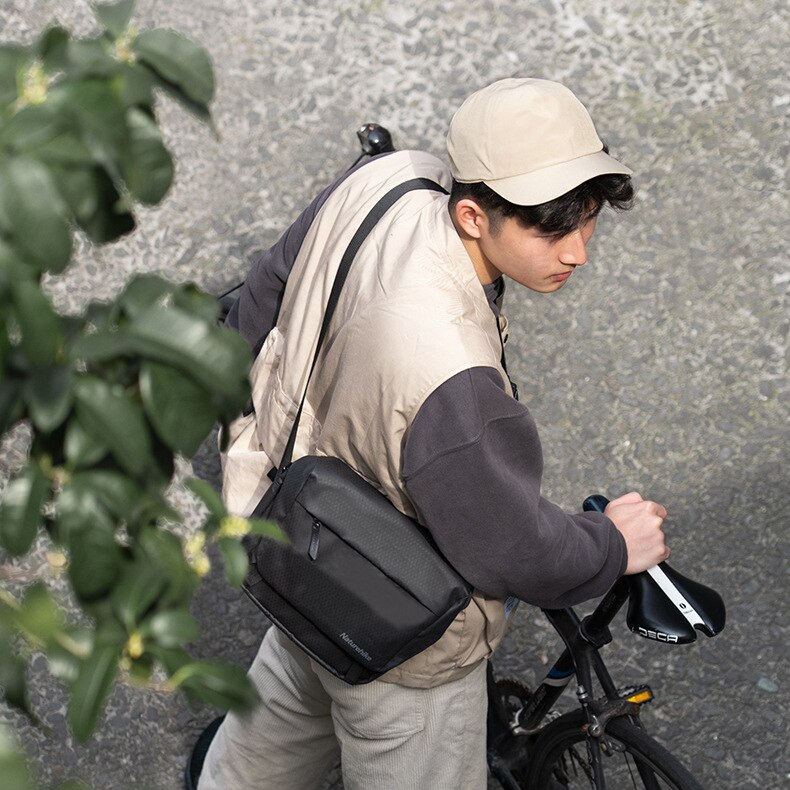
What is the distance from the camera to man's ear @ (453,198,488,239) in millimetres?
2021

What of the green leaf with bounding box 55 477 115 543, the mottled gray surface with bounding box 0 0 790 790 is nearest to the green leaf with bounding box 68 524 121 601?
the green leaf with bounding box 55 477 115 543

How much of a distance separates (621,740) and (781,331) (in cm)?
155

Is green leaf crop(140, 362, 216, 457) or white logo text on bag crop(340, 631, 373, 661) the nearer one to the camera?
green leaf crop(140, 362, 216, 457)

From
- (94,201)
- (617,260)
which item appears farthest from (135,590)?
(617,260)

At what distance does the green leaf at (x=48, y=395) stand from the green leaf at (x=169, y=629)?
0.16 metres

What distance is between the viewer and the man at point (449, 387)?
1.91 meters

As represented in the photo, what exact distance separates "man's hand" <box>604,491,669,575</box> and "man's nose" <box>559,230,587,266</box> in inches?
19.4

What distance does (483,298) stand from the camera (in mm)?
2051

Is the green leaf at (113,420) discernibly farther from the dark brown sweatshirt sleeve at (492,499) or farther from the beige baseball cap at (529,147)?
the beige baseball cap at (529,147)

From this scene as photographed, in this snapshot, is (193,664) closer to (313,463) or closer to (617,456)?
(313,463)

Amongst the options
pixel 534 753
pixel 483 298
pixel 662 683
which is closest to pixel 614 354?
pixel 662 683

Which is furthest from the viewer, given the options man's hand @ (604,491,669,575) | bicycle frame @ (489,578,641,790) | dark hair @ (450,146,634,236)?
bicycle frame @ (489,578,641,790)

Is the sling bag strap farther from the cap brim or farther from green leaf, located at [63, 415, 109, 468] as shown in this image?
green leaf, located at [63, 415, 109, 468]

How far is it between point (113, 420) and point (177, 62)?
27cm
